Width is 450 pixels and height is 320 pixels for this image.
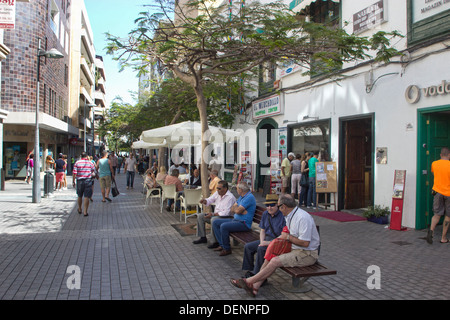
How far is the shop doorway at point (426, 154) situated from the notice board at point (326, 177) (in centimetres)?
288

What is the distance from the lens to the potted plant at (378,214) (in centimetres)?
912

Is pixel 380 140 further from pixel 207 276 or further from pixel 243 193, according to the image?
pixel 207 276

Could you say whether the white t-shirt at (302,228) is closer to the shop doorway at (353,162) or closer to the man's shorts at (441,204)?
the man's shorts at (441,204)

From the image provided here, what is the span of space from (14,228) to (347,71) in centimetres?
935

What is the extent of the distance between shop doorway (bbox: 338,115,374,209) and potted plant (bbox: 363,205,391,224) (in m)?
1.61

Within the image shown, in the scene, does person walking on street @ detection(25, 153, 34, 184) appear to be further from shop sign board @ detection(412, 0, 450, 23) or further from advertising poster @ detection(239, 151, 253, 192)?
shop sign board @ detection(412, 0, 450, 23)

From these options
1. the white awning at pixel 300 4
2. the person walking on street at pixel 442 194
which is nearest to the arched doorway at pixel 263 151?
the white awning at pixel 300 4

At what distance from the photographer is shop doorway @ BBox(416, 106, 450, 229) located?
8266 mm

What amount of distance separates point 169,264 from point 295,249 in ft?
7.16

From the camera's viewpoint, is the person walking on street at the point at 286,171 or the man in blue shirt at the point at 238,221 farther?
the person walking on street at the point at 286,171

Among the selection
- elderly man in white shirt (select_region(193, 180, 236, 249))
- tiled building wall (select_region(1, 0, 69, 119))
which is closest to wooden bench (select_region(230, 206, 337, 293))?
elderly man in white shirt (select_region(193, 180, 236, 249))

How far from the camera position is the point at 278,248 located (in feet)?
14.8

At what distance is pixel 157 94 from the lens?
19547mm
